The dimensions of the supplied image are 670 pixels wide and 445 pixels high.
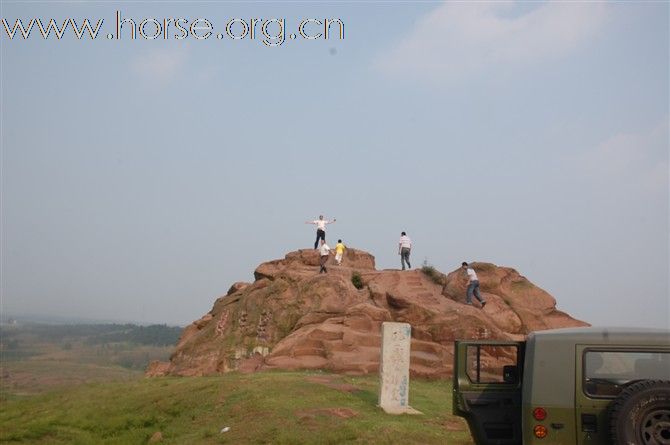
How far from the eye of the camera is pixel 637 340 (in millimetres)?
7398

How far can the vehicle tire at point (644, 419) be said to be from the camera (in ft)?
22.5

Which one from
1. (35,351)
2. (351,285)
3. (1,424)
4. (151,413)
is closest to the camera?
(151,413)

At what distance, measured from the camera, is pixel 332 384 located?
52.7ft

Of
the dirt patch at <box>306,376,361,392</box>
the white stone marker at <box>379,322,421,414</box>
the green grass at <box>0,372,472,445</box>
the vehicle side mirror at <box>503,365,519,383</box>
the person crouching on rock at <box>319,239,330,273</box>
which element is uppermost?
the person crouching on rock at <box>319,239,330,273</box>

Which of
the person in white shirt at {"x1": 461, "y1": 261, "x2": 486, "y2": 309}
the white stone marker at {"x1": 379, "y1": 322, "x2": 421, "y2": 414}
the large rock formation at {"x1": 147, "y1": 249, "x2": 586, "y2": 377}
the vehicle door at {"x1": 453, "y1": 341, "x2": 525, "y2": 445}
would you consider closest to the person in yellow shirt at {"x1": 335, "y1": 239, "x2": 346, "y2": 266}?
the large rock formation at {"x1": 147, "y1": 249, "x2": 586, "y2": 377}

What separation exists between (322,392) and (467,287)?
40.1ft

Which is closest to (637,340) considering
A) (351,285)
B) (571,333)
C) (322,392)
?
(571,333)

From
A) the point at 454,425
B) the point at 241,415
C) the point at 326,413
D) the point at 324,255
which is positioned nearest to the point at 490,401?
the point at 454,425

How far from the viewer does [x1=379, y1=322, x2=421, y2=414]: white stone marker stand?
556 inches

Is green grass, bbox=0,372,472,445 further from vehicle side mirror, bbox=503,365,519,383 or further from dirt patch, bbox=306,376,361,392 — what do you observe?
vehicle side mirror, bbox=503,365,519,383

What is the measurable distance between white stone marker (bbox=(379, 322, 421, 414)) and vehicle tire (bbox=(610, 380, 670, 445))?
7.42 meters

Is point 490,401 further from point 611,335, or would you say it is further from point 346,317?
point 346,317

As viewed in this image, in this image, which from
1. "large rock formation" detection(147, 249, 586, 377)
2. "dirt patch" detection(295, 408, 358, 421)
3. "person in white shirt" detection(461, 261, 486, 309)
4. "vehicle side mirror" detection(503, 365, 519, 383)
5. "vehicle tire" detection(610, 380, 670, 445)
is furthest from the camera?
"person in white shirt" detection(461, 261, 486, 309)

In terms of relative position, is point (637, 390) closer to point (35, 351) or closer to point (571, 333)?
point (571, 333)
